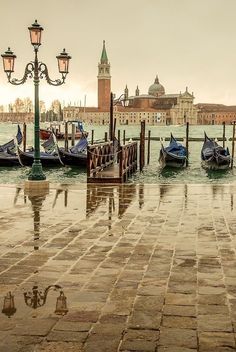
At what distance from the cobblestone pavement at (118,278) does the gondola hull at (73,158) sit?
15.4 metres

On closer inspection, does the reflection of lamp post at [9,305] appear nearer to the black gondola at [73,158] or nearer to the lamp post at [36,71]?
the lamp post at [36,71]

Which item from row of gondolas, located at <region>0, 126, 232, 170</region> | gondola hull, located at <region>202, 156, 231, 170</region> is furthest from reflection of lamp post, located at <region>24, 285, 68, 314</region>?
gondola hull, located at <region>202, 156, 231, 170</region>

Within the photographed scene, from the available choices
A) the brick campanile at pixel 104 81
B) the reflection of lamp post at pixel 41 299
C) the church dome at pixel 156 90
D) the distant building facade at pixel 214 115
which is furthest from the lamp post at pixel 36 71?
the church dome at pixel 156 90

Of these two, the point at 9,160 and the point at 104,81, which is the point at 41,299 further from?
the point at 104,81

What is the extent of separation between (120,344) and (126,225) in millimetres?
3944

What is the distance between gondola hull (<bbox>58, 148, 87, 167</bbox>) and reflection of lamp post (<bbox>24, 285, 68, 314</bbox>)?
65.3 feet

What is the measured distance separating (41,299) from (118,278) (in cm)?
83

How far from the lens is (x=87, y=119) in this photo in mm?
148375

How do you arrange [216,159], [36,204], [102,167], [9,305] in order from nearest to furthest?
[9,305], [36,204], [102,167], [216,159]

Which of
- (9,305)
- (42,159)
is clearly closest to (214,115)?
(42,159)

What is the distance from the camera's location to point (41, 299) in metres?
4.06

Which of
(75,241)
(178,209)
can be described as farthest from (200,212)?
(75,241)

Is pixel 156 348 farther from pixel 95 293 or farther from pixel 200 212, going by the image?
pixel 200 212

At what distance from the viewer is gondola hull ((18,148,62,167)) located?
2450 cm
